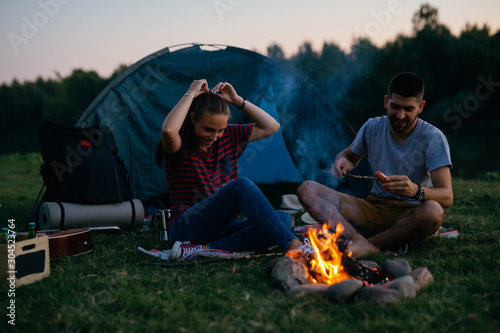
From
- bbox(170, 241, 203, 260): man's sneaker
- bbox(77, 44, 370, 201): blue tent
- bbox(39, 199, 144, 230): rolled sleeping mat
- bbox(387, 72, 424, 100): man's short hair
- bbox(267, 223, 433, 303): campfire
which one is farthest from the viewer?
bbox(77, 44, 370, 201): blue tent

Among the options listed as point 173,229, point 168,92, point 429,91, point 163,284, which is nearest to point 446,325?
point 163,284

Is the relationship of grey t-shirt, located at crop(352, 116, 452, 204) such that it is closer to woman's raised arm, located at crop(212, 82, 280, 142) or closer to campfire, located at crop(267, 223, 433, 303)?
woman's raised arm, located at crop(212, 82, 280, 142)

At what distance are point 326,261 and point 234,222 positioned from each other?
90 cm

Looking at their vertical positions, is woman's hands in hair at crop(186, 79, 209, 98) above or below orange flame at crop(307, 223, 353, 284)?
above

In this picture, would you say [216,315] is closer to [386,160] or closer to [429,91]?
[386,160]

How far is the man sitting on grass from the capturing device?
2674 mm

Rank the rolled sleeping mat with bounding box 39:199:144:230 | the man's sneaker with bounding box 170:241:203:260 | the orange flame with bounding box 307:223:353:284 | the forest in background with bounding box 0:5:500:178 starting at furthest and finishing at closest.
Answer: the forest in background with bounding box 0:5:500:178 < the rolled sleeping mat with bounding box 39:199:144:230 < the man's sneaker with bounding box 170:241:203:260 < the orange flame with bounding box 307:223:353:284

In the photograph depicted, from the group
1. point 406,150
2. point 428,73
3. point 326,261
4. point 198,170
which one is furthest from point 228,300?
point 428,73

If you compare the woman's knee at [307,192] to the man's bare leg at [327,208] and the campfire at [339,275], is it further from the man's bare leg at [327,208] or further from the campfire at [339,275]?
the campfire at [339,275]

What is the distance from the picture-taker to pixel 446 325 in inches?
65.1

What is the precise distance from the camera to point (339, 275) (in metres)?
2.21

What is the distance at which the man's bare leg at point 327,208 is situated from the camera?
9.09 feet

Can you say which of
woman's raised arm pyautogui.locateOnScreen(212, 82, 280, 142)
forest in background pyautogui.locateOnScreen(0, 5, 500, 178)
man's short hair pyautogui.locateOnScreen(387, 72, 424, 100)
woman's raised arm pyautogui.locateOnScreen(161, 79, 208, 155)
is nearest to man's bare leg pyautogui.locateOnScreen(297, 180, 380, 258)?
woman's raised arm pyautogui.locateOnScreen(212, 82, 280, 142)

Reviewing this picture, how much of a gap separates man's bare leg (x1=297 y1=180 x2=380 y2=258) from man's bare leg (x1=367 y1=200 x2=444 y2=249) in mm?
96
